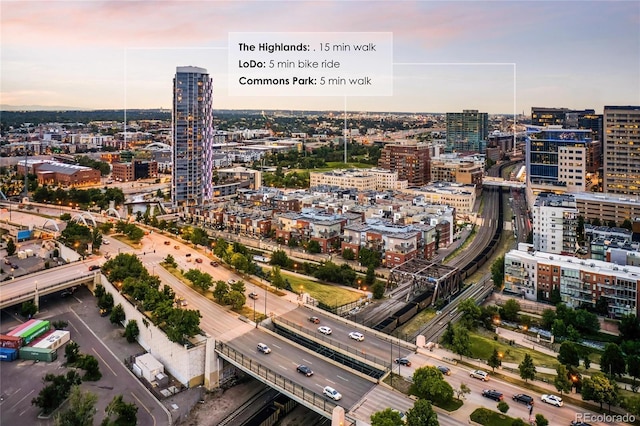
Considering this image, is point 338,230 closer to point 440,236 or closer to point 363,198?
point 440,236

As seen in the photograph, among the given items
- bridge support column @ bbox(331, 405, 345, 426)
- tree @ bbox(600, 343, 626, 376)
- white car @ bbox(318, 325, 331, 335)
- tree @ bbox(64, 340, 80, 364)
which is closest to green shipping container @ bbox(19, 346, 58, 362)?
tree @ bbox(64, 340, 80, 364)

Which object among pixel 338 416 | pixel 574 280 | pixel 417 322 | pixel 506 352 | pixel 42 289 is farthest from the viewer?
pixel 574 280

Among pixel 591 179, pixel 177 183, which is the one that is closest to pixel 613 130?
pixel 591 179

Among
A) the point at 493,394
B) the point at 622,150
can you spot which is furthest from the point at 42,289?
the point at 622,150

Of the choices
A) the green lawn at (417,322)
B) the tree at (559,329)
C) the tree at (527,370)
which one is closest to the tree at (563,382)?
the tree at (527,370)

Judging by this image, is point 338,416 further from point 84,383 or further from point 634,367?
point 634,367
